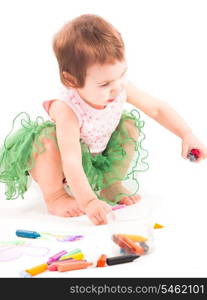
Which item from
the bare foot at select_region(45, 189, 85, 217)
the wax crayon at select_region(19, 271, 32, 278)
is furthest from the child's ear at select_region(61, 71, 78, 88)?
the wax crayon at select_region(19, 271, 32, 278)

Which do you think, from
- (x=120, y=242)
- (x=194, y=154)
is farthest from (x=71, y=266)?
(x=194, y=154)

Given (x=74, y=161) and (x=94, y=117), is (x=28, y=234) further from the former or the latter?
(x=94, y=117)

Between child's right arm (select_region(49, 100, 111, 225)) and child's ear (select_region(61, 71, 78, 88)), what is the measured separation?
7 centimetres

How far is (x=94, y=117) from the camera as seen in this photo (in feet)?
6.15

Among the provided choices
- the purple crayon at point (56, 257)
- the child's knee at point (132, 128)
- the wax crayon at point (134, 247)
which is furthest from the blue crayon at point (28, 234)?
the child's knee at point (132, 128)

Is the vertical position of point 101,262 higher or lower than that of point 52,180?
lower

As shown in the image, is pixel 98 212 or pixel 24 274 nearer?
pixel 24 274

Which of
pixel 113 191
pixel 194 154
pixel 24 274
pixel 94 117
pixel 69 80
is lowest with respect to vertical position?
pixel 24 274

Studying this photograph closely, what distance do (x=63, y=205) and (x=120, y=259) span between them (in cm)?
46

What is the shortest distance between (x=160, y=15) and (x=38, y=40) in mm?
496

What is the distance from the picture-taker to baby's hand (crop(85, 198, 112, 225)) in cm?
170

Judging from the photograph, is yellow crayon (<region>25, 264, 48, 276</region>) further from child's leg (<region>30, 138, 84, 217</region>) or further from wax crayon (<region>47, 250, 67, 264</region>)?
child's leg (<region>30, 138, 84, 217</region>)

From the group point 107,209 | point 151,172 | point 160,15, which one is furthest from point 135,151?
point 160,15

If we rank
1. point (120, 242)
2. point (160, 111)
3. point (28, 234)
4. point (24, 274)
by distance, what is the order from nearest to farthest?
point (24, 274) → point (120, 242) → point (28, 234) → point (160, 111)
